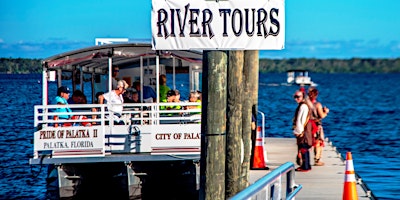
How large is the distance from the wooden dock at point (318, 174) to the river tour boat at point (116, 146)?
1.49 meters

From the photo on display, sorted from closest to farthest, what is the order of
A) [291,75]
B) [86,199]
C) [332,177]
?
[332,177]
[86,199]
[291,75]

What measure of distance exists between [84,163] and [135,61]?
519 centimetres

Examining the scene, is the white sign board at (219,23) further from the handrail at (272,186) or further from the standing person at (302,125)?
the standing person at (302,125)

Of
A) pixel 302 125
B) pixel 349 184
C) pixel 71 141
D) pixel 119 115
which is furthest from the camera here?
pixel 119 115

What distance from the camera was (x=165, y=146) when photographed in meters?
18.0

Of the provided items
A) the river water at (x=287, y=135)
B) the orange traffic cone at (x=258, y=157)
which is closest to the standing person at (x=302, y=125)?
the orange traffic cone at (x=258, y=157)

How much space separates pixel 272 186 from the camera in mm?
9055

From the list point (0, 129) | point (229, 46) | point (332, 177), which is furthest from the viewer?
point (0, 129)

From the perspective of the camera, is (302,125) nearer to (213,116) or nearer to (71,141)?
(71,141)

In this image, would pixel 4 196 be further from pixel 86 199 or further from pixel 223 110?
pixel 223 110

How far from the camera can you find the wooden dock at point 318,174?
15.1 metres

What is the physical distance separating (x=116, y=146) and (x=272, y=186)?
922cm

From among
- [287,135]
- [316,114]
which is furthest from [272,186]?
[287,135]

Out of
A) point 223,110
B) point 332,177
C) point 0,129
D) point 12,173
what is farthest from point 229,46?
point 0,129
